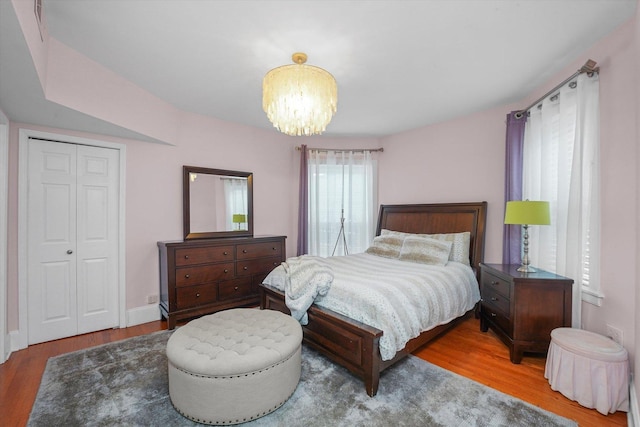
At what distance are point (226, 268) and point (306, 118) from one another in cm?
222

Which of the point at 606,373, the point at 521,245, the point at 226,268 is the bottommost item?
the point at 606,373

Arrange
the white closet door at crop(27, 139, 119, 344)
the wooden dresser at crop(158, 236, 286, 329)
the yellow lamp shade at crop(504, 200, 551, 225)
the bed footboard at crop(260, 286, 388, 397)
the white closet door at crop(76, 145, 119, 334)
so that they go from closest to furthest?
the bed footboard at crop(260, 286, 388, 397), the yellow lamp shade at crop(504, 200, 551, 225), the white closet door at crop(27, 139, 119, 344), the white closet door at crop(76, 145, 119, 334), the wooden dresser at crop(158, 236, 286, 329)

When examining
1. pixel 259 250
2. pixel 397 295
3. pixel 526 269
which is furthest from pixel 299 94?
pixel 526 269

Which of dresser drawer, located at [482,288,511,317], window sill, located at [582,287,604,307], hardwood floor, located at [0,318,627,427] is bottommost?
hardwood floor, located at [0,318,627,427]

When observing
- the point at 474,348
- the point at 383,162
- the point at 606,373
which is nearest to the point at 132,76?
the point at 383,162

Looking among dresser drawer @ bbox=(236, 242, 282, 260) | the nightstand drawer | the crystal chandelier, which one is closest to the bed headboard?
the nightstand drawer

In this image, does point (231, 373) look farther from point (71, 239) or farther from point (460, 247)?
point (460, 247)

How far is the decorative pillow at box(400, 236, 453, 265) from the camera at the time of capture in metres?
3.13

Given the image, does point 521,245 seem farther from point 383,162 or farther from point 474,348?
point 383,162

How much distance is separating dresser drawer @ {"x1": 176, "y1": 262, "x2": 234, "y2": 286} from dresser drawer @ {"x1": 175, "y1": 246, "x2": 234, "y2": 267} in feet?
0.22

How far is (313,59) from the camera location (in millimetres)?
2334

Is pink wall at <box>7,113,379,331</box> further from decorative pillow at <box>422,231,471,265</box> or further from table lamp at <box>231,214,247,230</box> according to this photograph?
decorative pillow at <box>422,231,471,265</box>

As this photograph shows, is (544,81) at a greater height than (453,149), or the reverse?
(544,81)

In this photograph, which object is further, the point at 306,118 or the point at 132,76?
the point at 132,76
